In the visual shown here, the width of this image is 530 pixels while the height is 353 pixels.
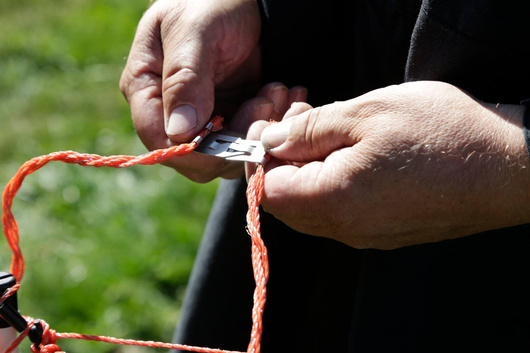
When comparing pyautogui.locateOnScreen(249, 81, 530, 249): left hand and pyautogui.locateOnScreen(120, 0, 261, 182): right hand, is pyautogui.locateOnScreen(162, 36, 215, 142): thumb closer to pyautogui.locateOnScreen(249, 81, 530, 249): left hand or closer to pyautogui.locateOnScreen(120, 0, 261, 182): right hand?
pyautogui.locateOnScreen(120, 0, 261, 182): right hand

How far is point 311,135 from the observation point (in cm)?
100

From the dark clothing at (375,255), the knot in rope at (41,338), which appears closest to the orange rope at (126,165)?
the knot in rope at (41,338)

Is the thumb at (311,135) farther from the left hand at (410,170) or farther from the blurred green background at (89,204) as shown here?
the blurred green background at (89,204)

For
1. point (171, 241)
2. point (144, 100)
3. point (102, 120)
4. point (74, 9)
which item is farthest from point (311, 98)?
point (74, 9)

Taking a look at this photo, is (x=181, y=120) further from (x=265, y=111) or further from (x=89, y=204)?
(x=89, y=204)

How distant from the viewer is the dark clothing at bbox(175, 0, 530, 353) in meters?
0.97

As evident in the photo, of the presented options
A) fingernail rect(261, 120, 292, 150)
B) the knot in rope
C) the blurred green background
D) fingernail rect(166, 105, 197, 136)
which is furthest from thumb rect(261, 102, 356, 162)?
the blurred green background

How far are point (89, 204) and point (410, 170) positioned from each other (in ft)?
6.54

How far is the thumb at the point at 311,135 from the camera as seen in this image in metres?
0.98

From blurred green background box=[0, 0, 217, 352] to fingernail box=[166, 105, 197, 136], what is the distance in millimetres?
576

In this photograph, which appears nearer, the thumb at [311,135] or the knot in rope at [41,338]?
the knot in rope at [41,338]

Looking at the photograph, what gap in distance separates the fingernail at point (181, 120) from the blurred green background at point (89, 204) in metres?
0.58

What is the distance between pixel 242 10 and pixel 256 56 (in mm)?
119

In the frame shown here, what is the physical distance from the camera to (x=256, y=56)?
1.34 metres
